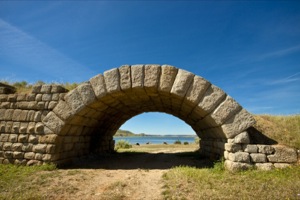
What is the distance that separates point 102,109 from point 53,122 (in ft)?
6.18

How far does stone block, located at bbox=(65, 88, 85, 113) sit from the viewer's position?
732cm

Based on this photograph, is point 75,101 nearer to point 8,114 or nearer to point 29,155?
point 29,155

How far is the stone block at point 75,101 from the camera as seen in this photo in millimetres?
7320

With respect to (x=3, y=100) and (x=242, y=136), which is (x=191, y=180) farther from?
(x=3, y=100)

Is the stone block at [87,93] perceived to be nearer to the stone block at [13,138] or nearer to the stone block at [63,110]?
the stone block at [63,110]

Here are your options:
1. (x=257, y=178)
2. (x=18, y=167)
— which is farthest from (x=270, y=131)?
(x=18, y=167)

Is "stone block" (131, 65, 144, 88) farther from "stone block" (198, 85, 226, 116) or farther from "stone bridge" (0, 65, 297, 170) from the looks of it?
"stone block" (198, 85, 226, 116)

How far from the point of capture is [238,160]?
20.5 ft

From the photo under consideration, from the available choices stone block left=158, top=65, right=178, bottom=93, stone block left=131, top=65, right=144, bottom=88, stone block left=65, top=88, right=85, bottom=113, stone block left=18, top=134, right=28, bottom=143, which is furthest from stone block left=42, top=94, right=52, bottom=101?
stone block left=158, top=65, right=178, bottom=93

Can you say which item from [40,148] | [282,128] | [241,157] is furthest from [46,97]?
[282,128]

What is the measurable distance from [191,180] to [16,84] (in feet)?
26.0

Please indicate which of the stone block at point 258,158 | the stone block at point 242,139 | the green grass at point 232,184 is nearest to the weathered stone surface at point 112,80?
the green grass at point 232,184

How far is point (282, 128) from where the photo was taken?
7.39m

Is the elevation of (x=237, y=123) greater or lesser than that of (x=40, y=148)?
greater
